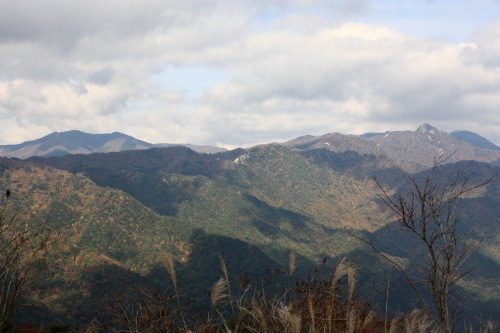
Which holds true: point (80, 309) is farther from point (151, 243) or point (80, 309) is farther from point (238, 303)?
point (238, 303)

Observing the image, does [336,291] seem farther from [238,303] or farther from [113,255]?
[113,255]

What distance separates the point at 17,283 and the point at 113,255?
4881 inches

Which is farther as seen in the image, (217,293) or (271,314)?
(271,314)

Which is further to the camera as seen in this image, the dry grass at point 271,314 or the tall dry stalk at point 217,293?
the tall dry stalk at point 217,293

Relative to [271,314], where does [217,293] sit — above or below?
above

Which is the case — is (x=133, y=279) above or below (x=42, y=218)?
below

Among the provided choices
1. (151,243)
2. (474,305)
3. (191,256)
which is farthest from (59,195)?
(474,305)

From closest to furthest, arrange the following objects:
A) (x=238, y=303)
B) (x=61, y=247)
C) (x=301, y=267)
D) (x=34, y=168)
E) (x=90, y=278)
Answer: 1. (x=238, y=303)
2. (x=90, y=278)
3. (x=61, y=247)
4. (x=34, y=168)
5. (x=301, y=267)

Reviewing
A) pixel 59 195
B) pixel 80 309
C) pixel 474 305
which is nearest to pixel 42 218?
pixel 59 195

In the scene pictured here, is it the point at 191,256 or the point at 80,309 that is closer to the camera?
the point at 80,309

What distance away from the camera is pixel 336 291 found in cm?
830

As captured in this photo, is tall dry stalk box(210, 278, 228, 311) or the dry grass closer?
the dry grass

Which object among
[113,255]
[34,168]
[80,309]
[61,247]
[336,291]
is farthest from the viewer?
[34,168]

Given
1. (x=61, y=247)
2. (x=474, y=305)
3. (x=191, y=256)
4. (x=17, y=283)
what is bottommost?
(x=474, y=305)
